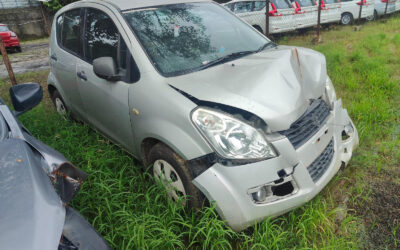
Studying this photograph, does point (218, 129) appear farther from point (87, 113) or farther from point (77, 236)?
point (87, 113)

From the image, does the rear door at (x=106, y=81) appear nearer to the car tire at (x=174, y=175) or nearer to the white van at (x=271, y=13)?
the car tire at (x=174, y=175)

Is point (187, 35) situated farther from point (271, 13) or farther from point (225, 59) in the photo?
point (271, 13)

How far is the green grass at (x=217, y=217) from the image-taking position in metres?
2.04

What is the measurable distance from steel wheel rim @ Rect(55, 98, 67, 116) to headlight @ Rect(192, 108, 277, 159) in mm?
2683

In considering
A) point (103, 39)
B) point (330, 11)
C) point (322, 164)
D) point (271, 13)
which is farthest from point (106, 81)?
point (330, 11)

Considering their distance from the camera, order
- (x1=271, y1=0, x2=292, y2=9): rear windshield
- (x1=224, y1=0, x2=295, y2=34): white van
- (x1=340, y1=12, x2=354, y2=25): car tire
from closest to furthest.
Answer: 1. (x1=224, y1=0, x2=295, y2=34): white van
2. (x1=271, y1=0, x2=292, y2=9): rear windshield
3. (x1=340, y1=12, x2=354, y2=25): car tire

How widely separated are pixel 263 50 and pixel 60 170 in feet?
6.73

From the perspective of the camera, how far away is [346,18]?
36.3 feet

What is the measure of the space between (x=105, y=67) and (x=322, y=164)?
1.80m

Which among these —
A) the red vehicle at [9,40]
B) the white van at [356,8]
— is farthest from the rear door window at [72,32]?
the white van at [356,8]

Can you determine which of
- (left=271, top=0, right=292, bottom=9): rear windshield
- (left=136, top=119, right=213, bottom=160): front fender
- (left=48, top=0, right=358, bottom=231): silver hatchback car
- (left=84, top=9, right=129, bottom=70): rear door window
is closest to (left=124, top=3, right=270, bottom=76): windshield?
(left=48, top=0, right=358, bottom=231): silver hatchback car

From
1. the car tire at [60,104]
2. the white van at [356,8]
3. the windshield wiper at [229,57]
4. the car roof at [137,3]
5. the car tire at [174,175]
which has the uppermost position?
the car roof at [137,3]

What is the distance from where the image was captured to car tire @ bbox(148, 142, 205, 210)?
2096 mm

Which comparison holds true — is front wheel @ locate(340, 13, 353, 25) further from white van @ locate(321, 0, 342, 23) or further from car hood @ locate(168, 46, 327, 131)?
car hood @ locate(168, 46, 327, 131)
